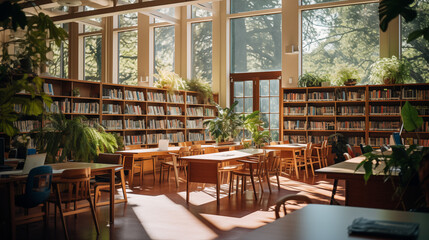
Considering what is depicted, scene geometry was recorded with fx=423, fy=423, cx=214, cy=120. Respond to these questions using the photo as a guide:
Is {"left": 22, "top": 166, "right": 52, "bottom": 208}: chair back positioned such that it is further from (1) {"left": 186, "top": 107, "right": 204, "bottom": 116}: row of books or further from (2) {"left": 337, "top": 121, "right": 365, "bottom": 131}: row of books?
(2) {"left": 337, "top": 121, "right": 365, "bottom": 131}: row of books

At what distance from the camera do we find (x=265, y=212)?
21.1 feet

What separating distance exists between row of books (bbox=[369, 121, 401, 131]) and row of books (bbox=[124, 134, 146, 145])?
250 inches

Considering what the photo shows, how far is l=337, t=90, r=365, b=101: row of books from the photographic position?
1191 cm

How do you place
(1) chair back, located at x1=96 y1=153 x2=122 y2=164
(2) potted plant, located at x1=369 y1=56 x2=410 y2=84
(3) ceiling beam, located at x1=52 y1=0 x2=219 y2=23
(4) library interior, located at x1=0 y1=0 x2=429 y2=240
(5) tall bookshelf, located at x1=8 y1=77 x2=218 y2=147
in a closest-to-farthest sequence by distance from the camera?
(4) library interior, located at x1=0 y1=0 x2=429 y2=240 → (1) chair back, located at x1=96 y1=153 x2=122 y2=164 → (5) tall bookshelf, located at x1=8 y1=77 x2=218 y2=147 → (3) ceiling beam, located at x1=52 y1=0 x2=219 y2=23 → (2) potted plant, located at x1=369 y1=56 x2=410 y2=84

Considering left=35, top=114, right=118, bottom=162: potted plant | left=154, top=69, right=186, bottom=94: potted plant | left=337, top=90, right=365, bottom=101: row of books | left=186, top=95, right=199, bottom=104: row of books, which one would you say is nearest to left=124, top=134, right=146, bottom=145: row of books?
left=154, top=69, right=186, bottom=94: potted plant

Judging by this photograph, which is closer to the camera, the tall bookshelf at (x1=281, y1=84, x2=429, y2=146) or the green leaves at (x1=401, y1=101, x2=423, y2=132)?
the green leaves at (x1=401, y1=101, x2=423, y2=132)

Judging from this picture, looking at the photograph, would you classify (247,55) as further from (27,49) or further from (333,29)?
(27,49)

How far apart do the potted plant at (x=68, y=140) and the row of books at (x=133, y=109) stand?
3.39 m

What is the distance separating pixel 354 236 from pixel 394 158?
1.63 meters

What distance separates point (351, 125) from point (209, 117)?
4603 millimetres

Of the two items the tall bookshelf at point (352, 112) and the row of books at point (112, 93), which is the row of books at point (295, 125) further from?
the row of books at point (112, 93)

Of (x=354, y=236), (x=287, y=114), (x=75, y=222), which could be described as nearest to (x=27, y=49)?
(x=354, y=236)

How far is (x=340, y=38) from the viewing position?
12.8 metres

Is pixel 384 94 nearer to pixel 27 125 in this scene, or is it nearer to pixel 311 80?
pixel 311 80
